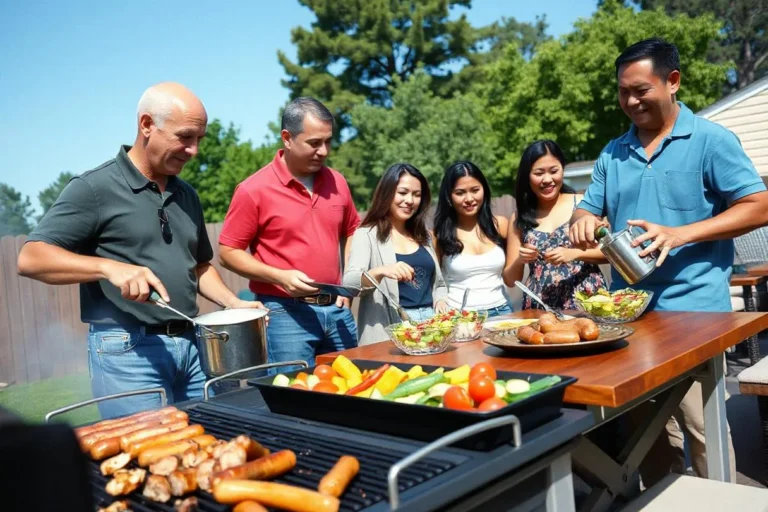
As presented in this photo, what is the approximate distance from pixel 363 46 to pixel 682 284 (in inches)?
1091

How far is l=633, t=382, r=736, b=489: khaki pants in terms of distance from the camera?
2705 mm

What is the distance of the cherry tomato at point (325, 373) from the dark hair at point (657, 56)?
1995 mm

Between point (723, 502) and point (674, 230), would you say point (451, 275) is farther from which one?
point (723, 502)

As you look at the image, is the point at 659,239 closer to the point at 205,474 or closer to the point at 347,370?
the point at 347,370

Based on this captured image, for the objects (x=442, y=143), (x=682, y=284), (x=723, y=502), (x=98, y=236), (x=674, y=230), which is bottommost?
(x=723, y=502)

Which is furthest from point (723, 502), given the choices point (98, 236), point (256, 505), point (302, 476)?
point (98, 236)

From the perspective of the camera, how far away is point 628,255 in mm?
2639

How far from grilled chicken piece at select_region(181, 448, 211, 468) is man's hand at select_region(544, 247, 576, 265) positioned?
8.14 ft

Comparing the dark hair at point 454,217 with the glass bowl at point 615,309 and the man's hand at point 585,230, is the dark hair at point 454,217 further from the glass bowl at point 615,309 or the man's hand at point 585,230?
the glass bowl at point 615,309

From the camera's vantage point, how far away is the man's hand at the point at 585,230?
114 inches

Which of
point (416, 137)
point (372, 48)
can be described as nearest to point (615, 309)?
point (416, 137)

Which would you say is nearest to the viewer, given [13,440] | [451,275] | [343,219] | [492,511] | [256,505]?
[13,440]

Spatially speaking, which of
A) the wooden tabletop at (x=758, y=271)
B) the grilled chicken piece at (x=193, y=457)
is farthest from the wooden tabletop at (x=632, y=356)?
the wooden tabletop at (x=758, y=271)

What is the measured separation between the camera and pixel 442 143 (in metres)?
23.4
